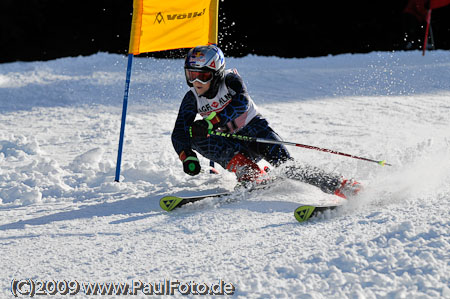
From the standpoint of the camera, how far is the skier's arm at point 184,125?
4.17m

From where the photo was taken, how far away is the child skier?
414 cm

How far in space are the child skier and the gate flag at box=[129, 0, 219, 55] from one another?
0.69 m

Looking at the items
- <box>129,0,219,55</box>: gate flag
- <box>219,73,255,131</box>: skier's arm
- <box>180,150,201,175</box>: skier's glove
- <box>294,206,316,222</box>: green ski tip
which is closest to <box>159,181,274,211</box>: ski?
<box>180,150,201,175</box>: skier's glove

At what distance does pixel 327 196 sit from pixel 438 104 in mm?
4457

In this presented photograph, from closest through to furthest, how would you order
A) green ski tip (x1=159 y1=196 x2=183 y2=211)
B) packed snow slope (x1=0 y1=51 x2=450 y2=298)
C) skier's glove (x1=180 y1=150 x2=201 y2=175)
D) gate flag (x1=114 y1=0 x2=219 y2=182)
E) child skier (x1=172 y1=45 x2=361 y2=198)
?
packed snow slope (x1=0 y1=51 x2=450 y2=298) → green ski tip (x1=159 y1=196 x2=183 y2=211) → skier's glove (x1=180 y1=150 x2=201 y2=175) → child skier (x1=172 y1=45 x2=361 y2=198) → gate flag (x1=114 y1=0 x2=219 y2=182)

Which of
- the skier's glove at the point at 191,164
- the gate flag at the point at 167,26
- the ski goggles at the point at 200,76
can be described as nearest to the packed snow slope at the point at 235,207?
the skier's glove at the point at 191,164

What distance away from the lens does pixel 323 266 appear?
2.55 m

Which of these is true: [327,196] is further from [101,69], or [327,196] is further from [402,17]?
[402,17]

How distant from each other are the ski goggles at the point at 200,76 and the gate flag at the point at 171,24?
28.8 inches

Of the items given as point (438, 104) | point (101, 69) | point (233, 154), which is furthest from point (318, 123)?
point (101, 69)

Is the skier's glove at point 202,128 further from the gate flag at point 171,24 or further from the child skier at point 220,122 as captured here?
the gate flag at point 171,24

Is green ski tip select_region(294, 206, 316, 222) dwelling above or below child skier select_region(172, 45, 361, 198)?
below

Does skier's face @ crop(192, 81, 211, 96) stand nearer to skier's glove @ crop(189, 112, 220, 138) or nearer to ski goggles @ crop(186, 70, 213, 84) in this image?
ski goggles @ crop(186, 70, 213, 84)

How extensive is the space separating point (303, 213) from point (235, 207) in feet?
2.01
